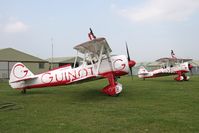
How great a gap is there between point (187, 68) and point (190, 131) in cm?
2416

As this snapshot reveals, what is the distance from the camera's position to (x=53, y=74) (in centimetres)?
1407

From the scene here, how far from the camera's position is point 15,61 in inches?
1489

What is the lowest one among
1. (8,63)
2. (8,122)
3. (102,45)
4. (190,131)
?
(190,131)

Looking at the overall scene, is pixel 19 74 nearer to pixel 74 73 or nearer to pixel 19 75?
pixel 19 75

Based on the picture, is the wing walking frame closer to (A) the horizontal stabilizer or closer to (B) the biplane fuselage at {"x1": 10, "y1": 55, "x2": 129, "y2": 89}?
(B) the biplane fuselage at {"x1": 10, "y1": 55, "x2": 129, "y2": 89}

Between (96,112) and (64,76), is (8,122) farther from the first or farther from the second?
(64,76)

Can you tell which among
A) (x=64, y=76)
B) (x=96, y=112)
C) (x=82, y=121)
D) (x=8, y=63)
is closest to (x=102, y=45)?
(x=64, y=76)

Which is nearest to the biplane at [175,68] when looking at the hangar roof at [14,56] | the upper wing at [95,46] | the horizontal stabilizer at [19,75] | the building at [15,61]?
the upper wing at [95,46]

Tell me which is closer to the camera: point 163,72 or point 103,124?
point 103,124

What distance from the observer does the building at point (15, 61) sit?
36325mm

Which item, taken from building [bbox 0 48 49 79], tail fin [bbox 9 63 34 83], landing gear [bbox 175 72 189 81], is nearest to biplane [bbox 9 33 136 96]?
tail fin [bbox 9 63 34 83]

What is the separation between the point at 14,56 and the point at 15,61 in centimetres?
115

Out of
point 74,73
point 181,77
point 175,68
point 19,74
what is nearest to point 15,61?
point 175,68

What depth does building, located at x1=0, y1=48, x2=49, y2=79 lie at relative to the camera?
119 feet
